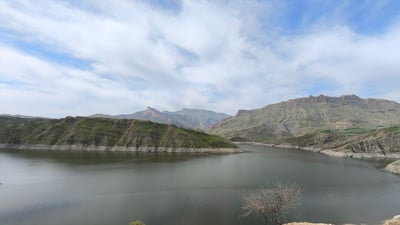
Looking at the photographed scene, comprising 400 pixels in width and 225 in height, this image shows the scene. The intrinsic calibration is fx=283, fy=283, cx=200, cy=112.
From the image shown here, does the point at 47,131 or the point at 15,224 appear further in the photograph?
the point at 47,131

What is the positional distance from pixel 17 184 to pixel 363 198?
85.5m

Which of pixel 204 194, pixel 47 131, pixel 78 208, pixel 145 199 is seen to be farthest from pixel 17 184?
pixel 47 131

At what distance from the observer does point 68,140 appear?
186m

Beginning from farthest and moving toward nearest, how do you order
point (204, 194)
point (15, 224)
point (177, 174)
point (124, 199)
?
1. point (177, 174)
2. point (204, 194)
3. point (124, 199)
4. point (15, 224)

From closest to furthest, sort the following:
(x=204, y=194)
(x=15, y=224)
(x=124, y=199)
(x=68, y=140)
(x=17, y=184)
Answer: (x=15, y=224)
(x=124, y=199)
(x=204, y=194)
(x=17, y=184)
(x=68, y=140)

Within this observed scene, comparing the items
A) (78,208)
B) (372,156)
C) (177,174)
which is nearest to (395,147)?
(372,156)

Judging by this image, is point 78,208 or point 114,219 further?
point 78,208

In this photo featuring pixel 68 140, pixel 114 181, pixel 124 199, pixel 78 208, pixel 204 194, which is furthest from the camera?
pixel 68 140

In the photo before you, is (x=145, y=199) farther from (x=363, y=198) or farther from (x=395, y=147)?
(x=395, y=147)

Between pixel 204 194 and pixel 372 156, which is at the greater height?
pixel 372 156

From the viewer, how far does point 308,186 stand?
77.9 meters

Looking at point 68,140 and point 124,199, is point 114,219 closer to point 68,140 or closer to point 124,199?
point 124,199

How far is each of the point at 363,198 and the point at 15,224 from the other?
69964mm

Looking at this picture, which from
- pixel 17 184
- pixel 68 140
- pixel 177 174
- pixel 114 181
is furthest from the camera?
pixel 68 140
